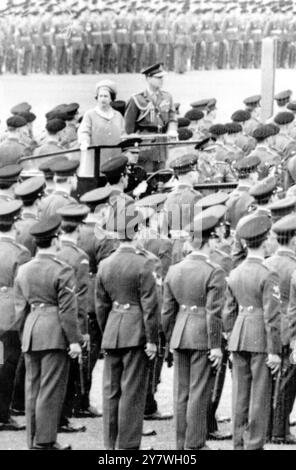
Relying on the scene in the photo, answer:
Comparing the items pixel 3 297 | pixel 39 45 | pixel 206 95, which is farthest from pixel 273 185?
pixel 39 45

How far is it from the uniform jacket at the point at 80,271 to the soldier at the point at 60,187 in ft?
4.02

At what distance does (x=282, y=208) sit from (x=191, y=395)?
1915 mm

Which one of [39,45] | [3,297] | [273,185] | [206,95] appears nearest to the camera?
[3,297]

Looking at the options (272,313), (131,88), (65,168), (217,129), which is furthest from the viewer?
(131,88)

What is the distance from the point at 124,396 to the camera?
10.9 m

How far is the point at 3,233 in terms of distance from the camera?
1181 centimetres

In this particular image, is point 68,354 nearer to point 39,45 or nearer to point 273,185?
point 273,185

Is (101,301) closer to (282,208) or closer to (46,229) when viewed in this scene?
(46,229)

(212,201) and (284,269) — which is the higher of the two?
(212,201)

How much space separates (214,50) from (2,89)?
18.0 feet

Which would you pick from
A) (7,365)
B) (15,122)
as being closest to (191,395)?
(7,365)

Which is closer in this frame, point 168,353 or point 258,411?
point 258,411

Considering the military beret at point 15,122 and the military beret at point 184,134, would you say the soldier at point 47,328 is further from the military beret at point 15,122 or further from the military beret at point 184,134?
the military beret at point 184,134

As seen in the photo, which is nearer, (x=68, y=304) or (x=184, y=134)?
(x=68, y=304)
